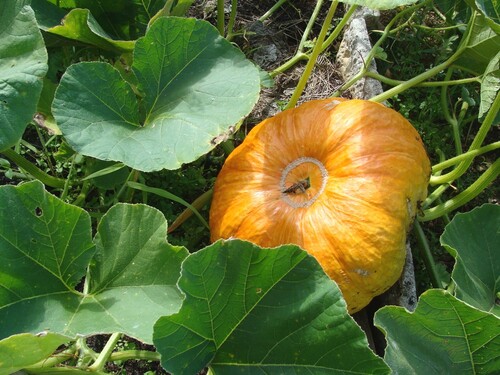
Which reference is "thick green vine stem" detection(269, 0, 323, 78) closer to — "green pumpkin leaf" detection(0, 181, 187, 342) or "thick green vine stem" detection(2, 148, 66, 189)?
"thick green vine stem" detection(2, 148, 66, 189)

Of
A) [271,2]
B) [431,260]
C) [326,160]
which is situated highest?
[271,2]

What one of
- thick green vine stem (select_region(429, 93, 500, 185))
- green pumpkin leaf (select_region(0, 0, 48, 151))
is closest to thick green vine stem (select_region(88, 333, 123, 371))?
green pumpkin leaf (select_region(0, 0, 48, 151))

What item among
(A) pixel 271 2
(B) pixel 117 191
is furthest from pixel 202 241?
(A) pixel 271 2

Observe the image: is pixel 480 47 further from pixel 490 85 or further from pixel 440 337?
pixel 440 337

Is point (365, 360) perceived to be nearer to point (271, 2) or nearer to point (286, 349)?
point (286, 349)

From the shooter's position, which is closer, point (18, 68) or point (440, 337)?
point (440, 337)

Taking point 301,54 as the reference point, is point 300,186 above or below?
below

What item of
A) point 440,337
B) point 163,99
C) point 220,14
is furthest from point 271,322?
point 220,14

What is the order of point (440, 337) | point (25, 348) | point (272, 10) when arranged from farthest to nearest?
point (272, 10) < point (440, 337) < point (25, 348)
